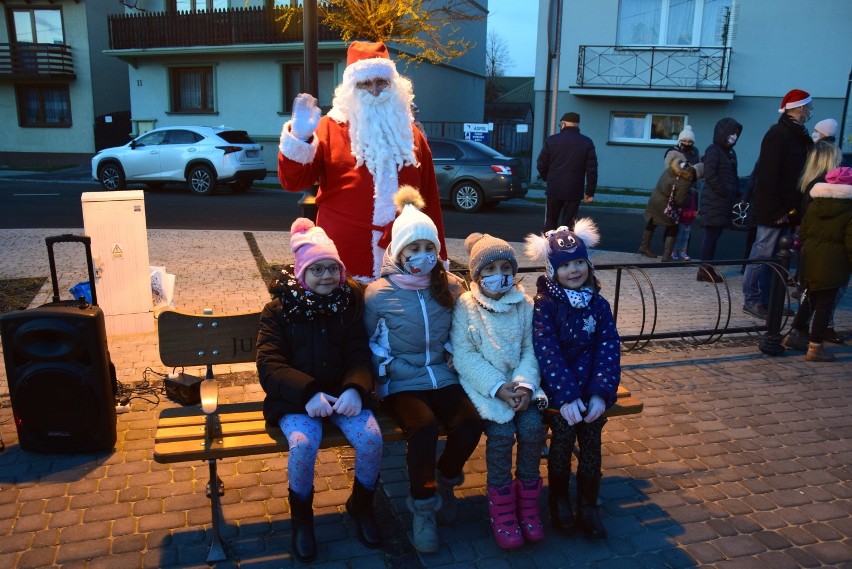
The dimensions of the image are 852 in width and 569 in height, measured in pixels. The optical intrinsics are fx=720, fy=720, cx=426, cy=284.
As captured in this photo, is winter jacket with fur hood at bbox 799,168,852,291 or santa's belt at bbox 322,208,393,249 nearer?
santa's belt at bbox 322,208,393,249

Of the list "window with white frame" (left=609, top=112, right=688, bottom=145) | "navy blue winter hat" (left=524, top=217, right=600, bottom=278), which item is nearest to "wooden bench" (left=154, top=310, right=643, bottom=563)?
"navy blue winter hat" (left=524, top=217, right=600, bottom=278)

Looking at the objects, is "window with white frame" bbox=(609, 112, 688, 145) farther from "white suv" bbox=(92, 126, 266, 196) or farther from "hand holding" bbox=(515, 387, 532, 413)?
"hand holding" bbox=(515, 387, 532, 413)

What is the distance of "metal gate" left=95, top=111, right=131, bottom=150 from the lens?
2658cm

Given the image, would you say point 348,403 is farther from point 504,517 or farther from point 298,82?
point 298,82

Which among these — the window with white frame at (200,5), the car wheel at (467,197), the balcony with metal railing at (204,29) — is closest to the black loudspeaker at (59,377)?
the car wheel at (467,197)

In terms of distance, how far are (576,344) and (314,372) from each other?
4.24ft

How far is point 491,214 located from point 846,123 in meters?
10.9

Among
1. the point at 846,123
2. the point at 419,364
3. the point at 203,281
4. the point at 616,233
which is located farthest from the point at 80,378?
the point at 846,123

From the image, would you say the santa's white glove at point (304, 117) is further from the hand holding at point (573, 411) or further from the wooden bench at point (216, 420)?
the hand holding at point (573, 411)

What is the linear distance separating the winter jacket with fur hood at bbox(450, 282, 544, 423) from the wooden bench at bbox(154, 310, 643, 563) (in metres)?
0.44

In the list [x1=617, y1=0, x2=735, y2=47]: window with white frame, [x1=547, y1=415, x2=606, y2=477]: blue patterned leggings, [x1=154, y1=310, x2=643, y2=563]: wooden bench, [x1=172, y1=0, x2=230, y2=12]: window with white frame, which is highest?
[x1=172, y1=0, x2=230, y2=12]: window with white frame

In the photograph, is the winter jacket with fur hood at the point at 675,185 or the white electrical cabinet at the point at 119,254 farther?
the winter jacket with fur hood at the point at 675,185

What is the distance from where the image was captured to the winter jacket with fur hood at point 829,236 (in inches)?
219

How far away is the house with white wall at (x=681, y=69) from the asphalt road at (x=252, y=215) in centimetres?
433
